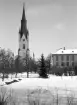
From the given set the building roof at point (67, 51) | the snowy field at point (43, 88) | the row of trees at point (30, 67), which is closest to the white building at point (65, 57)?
the building roof at point (67, 51)

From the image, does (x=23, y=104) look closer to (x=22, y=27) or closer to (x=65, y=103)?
(x=65, y=103)

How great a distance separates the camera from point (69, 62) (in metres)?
77.6

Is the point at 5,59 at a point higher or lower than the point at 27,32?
lower

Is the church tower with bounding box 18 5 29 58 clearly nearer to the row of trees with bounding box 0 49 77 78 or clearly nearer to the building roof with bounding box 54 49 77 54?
the building roof with bounding box 54 49 77 54

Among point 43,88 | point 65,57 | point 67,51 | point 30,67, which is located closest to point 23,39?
point 67,51

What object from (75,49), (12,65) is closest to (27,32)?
(75,49)

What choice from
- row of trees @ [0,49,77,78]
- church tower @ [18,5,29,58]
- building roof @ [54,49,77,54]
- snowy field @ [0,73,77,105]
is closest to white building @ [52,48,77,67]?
building roof @ [54,49,77,54]

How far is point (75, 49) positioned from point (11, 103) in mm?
67251

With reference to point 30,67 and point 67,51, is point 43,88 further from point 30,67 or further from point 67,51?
point 67,51

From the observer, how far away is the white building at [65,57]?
252 ft

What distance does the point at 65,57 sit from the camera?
7712 centimetres

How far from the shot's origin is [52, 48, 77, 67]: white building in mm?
76812

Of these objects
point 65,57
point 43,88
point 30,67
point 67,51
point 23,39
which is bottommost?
point 43,88

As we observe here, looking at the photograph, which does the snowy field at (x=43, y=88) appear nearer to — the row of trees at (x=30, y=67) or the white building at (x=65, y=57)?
the row of trees at (x=30, y=67)
